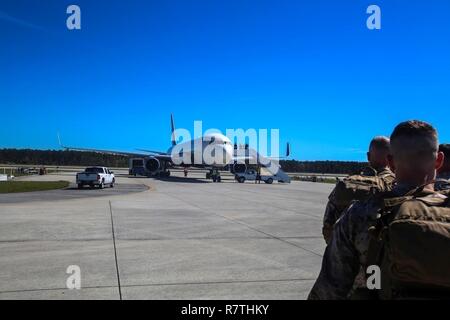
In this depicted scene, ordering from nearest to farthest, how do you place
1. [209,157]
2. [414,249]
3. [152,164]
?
1. [414,249]
2. [209,157]
3. [152,164]

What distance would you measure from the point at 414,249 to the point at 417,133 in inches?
28.4

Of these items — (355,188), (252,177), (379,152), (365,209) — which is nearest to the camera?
(365,209)

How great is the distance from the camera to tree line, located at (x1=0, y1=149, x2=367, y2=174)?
13025 cm

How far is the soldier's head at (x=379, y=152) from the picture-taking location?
14.5ft

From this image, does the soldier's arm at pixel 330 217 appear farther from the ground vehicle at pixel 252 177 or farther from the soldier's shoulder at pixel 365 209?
the ground vehicle at pixel 252 177

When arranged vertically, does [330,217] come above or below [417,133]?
below

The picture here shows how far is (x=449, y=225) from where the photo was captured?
2.05 m

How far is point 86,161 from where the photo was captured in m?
148

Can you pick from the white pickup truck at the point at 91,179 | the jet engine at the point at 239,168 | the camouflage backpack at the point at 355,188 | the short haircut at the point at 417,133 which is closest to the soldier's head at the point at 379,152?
the camouflage backpack at the point at 355,188

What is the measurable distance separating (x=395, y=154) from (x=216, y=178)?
4559 cm

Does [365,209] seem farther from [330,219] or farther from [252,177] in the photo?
[252,177]

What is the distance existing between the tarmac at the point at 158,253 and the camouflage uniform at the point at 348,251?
411 centimetres

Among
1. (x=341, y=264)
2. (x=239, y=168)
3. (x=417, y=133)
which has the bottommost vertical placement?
(x=239, y=168)

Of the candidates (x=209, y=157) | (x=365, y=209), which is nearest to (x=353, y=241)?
(x=365, y=209)
